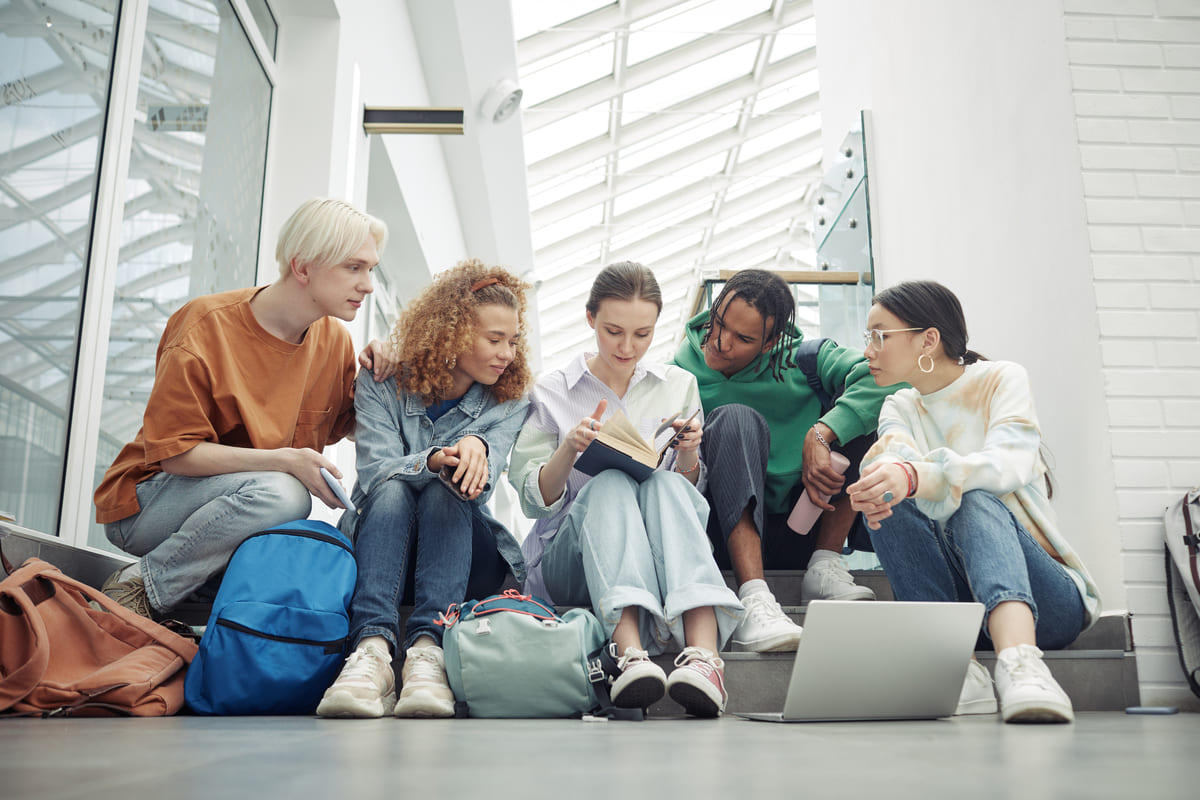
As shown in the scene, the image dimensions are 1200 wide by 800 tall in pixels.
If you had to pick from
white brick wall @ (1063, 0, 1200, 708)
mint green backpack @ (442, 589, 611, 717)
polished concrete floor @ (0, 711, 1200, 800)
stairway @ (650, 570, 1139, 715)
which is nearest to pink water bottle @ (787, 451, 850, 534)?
stairway @ (650, 570, 1139, 715)

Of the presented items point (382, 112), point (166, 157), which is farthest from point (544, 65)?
point (166, 157)

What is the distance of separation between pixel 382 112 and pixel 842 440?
2.54 meters

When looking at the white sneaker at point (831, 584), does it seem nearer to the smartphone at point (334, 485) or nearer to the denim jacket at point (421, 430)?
the denim jacket at point (421, 430)

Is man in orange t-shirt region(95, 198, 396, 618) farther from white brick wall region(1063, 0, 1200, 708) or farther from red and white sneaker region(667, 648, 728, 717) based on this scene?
white brick wall region(1063, 0, 1200, 708)

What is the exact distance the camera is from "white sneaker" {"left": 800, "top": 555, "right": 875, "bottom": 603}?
2.44 m

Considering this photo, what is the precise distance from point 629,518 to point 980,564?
69 cm

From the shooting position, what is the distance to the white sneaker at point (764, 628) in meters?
2.02

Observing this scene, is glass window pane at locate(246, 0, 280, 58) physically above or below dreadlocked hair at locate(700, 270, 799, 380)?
above

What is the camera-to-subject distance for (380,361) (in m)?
2.36

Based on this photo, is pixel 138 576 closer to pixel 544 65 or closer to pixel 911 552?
pixel 911 552

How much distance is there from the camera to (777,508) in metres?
2.73

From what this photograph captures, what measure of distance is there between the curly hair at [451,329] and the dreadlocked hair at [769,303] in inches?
23.7

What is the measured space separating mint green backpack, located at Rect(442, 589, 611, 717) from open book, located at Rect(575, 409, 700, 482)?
37 cm

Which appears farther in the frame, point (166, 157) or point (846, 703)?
point (166, 157)
